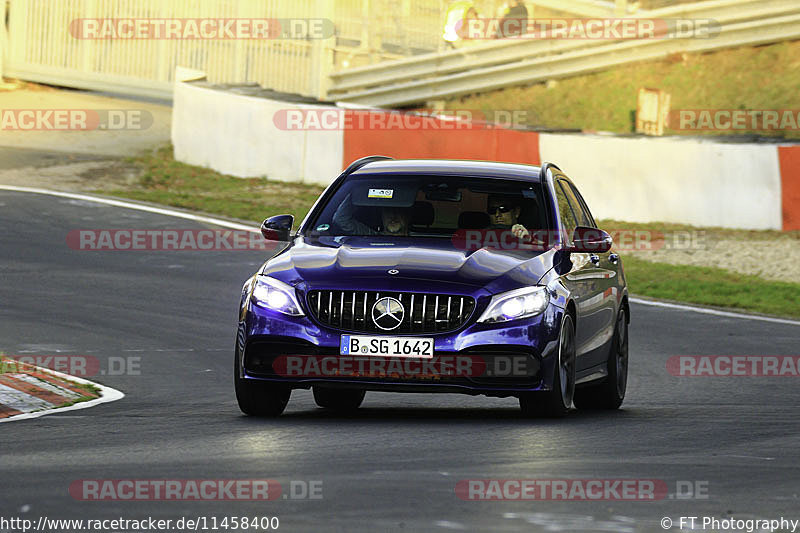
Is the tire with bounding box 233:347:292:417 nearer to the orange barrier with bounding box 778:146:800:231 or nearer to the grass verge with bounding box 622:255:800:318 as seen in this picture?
the grass verge with bounding box 622:255:800:318

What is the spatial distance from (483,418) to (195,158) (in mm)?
19026

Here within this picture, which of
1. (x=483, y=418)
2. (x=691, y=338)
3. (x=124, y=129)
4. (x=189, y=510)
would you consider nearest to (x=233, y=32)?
(x=124, y=129)

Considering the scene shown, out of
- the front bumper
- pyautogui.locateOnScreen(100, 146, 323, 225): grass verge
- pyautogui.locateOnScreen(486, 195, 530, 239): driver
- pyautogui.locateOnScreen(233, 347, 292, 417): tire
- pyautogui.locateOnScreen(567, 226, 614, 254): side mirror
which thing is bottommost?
pyautogui.locateOnScreen(100, 146, 323, 225): grass verge

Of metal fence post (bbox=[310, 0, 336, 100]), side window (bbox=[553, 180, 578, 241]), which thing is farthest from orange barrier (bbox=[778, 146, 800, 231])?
metal fence post (bbox=[310, 0, 336, 100])

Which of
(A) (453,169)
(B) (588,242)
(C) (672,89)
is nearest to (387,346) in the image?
(B) (588,242)

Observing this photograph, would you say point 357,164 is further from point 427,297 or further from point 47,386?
point 47,386

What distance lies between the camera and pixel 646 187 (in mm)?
24109

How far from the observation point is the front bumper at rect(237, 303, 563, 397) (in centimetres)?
934

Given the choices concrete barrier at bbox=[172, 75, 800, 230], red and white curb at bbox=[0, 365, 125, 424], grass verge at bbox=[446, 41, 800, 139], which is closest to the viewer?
red and white curb at bbox=[0, 365, 125, 424]

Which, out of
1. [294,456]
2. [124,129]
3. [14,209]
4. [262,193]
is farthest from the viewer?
[124,129]

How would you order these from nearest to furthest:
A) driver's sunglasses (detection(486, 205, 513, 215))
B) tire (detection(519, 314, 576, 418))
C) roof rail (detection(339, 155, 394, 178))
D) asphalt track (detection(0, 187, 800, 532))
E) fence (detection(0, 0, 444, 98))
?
asphalt track (detection(0, 187, 800, 532)) → tire (detection(519, 314, 576, 418)) → driver's sunglasses (detection(486, 205, 513, 215)) → roof rail (detection(339, 155, 394, 178)) → fence (detection(0, 0, 444, 98))

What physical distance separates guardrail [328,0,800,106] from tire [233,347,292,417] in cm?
2317

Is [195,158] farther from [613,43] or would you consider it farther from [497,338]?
[497,338]

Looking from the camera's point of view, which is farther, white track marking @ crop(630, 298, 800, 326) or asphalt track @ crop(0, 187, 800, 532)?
white track marking @ crop(630, 298, 800, 326)
